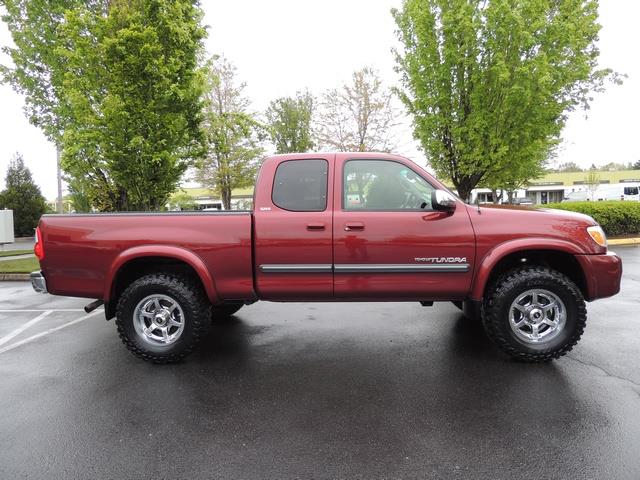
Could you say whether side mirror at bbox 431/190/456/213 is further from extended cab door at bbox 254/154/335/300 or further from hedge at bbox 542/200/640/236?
hedge at bbox 542/200/640/236

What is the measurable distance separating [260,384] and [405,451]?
147 centimetres

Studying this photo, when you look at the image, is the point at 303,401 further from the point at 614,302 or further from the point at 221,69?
the point at 221,69

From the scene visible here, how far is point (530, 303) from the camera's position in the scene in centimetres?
395

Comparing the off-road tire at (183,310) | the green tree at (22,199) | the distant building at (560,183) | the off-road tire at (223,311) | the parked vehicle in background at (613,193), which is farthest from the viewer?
the distant building at (560,183)

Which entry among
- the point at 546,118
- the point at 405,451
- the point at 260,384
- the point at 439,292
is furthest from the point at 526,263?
the point at 546,118

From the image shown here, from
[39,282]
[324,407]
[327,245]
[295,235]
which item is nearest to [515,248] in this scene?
[327,245]

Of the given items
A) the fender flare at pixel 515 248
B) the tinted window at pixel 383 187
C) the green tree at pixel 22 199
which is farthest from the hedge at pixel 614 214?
the green tree at pixel 22 199

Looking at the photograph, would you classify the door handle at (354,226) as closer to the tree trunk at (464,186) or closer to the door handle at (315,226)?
the door handle at (315,226)

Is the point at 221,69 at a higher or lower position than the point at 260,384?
higher

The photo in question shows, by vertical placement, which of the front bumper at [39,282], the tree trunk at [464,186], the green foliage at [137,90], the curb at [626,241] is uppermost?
the green foliage at [137,90]

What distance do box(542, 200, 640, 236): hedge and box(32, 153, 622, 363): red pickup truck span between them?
11.9 m

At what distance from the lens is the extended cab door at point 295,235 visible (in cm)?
389

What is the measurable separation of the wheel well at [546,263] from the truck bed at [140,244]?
249 cm

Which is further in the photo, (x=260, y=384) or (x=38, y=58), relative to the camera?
(x=38, y=58)
